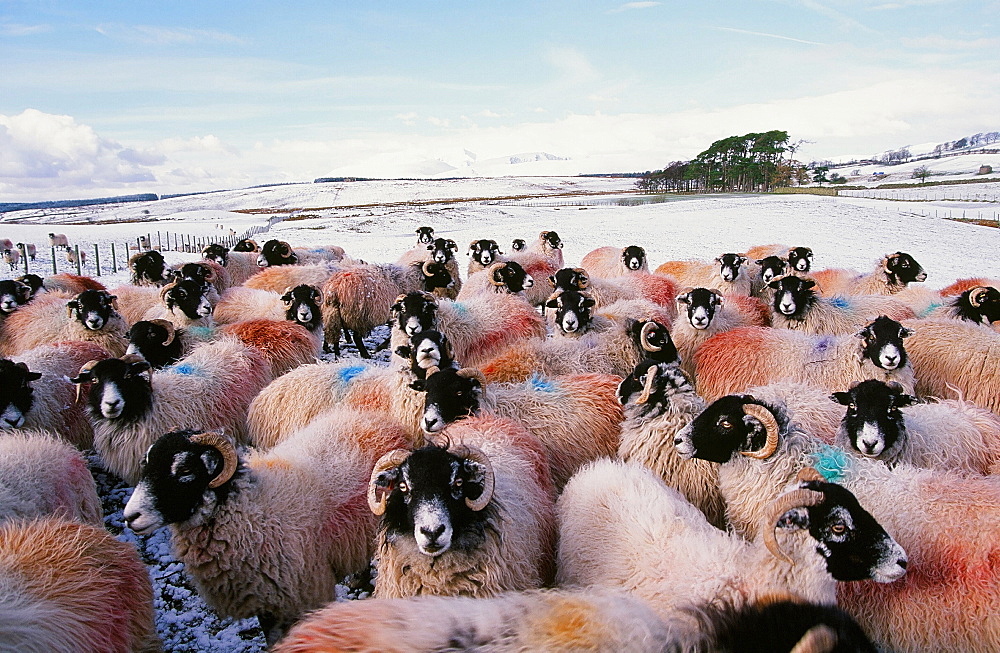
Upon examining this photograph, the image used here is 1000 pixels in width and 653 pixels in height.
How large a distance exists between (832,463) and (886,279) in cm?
772

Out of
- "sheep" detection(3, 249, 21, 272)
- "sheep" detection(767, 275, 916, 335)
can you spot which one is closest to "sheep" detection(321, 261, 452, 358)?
"sheep" detection(767, 275, 916, 335)

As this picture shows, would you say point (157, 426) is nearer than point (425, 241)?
Yes

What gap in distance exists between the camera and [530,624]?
1.95m

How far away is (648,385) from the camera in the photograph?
450 cm

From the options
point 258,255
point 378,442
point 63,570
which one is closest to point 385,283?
point 258,255

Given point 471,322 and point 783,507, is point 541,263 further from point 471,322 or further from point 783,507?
point 783,507

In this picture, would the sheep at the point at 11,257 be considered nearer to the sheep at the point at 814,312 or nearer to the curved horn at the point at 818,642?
the sheep at the point at 814,312

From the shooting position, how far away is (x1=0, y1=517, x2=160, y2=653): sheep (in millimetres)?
2336

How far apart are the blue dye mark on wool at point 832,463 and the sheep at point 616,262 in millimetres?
7789

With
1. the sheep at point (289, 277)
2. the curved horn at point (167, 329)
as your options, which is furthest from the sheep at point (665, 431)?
the sheep at point (289, 277)

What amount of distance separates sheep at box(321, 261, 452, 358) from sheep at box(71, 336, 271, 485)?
11.8ft

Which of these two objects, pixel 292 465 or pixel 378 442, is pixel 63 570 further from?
pixel 378 442

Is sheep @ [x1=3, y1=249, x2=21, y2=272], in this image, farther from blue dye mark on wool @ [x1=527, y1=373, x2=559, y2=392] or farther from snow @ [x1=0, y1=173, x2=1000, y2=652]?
blue dye mark on wool @ [x1=527, y1=373, x2=559, y2=392]

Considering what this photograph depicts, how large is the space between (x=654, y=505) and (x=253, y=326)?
532 centimetres
